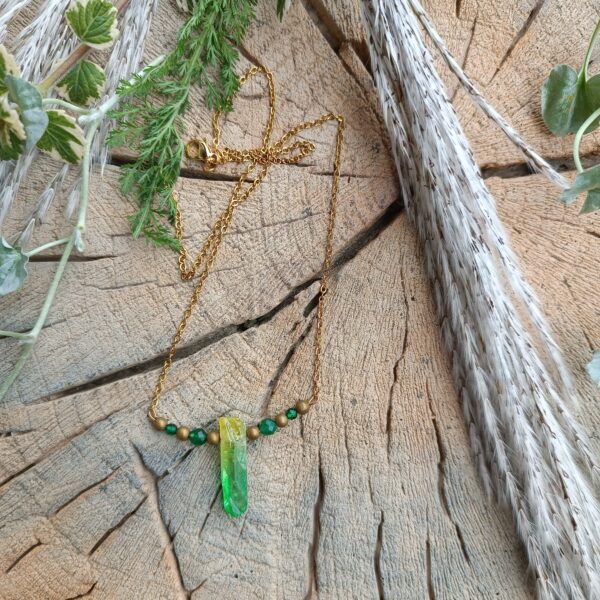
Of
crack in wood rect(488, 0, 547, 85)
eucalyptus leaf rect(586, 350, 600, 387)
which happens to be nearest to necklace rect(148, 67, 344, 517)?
crack in wood rect(488, 0, 547, 85)

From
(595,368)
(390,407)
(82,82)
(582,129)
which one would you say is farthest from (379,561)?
(82,82)

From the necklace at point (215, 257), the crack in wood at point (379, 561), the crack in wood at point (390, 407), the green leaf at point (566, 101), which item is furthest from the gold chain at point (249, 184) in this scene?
the green leaf at point (566, 101)

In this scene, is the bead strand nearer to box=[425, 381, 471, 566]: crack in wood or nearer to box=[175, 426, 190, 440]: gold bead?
box=[175, 426, 190, 440]: gold bead

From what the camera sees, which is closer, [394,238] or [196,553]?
[196,553]

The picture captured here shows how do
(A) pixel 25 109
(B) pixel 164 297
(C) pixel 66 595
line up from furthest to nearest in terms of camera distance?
(B) pixel 164 297 < (C) pixel 66 595 < (A) pixel 25 109

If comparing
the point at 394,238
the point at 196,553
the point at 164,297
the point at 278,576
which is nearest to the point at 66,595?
the point at 196,553

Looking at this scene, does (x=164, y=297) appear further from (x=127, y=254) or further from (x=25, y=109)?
(x=25, y=109)
